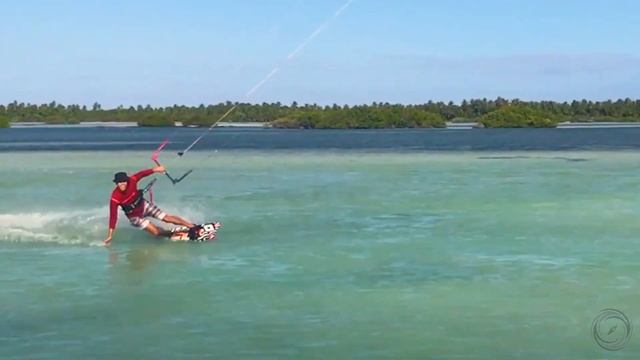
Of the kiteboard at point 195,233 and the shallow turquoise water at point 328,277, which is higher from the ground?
the kiteboard at point 195,233

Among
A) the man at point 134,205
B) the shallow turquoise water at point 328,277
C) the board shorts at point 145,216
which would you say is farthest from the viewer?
the board shorts at point 145,216

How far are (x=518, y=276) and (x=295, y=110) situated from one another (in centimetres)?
15944

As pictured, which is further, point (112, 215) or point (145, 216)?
point (145, 216)

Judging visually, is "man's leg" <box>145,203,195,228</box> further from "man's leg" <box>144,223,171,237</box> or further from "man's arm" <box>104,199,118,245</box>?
"man's arm" <box>104,199,118,245</box>

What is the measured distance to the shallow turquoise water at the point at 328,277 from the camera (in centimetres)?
967

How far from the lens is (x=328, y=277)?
1294 cm

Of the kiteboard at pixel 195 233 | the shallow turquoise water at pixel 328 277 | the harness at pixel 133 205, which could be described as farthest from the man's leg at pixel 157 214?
the shallow turquoise water at pixel 328 277

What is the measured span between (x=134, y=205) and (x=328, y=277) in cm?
411

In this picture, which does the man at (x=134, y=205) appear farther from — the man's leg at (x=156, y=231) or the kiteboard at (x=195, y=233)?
the kiteboard at (x=195, y=233)

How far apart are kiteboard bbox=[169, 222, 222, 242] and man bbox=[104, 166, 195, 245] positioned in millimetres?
101

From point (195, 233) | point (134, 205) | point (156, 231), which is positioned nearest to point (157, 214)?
point (156, 231)

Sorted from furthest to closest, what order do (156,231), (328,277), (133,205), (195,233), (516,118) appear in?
(516,118) → (156,231) → (195,233) → (133,205) → (328,277)

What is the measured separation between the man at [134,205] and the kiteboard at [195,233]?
0.33 feet

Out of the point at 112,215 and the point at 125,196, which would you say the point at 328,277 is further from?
the point at 112,215
